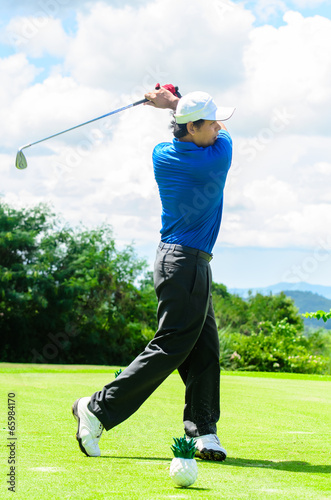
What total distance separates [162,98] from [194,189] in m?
0.75

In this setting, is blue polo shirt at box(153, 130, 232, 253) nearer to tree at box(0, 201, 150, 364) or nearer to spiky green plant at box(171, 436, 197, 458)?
spiky green plant at box(171, 436, 197, 458)

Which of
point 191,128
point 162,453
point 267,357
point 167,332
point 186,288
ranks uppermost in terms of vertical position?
point 191,128

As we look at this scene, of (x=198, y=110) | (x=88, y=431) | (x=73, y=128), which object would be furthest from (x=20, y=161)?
(x=88, y=431)

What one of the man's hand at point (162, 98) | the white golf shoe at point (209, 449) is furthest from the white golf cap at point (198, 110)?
the white golf shoe at point (209, 449)

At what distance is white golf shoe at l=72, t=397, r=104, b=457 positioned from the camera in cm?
349

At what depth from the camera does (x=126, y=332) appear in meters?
24.2

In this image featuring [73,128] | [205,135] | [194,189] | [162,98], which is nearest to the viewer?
[194,189]

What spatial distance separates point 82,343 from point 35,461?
19.8 metres

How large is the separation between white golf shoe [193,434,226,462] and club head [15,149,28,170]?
289cm

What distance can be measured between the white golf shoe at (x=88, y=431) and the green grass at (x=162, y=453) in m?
0.07

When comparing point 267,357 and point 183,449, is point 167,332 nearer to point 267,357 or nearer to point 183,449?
point 183,449

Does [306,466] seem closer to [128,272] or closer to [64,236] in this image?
[64,236]

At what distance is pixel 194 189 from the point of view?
3822 mm

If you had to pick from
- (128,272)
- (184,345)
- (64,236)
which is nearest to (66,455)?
(184,345)
